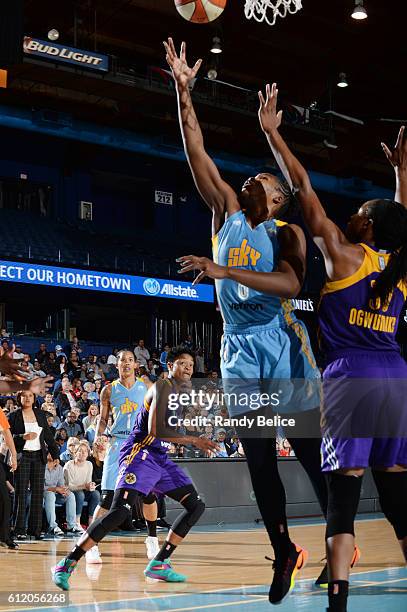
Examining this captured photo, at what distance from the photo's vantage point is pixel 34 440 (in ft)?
34.8

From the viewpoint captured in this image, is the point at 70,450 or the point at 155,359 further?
the point at 155,359

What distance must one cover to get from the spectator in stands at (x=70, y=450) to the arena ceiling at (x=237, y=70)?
10.7 m

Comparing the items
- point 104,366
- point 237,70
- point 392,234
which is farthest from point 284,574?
point 237,70

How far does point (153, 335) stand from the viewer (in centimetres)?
2694

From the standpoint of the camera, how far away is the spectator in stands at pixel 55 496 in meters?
11.2

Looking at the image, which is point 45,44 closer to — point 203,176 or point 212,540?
point 212,540

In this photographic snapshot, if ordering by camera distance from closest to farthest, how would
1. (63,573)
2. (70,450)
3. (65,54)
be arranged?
(63,573), (70,450), (65,54)

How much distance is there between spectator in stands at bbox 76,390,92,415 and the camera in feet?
48.8

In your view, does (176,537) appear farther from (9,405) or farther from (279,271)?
(9,405)

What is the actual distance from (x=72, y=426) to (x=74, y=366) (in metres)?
5.47

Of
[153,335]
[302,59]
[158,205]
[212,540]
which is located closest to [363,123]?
[302,59]

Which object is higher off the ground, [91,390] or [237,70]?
[237,70]

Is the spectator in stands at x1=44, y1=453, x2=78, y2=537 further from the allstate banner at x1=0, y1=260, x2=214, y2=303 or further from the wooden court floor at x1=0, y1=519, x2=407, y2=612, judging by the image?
the allstate banner at x1=0, y1=260, x2=214, y2=303

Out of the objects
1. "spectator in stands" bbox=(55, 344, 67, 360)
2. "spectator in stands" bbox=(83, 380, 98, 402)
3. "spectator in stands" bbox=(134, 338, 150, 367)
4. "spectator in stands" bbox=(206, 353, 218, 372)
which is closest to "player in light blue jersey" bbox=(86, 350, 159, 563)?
"spectator in stands" bbox=(83, 380, 98, 402)
